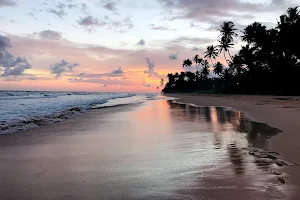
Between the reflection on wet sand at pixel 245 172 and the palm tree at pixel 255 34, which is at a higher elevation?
the palm tree at pixel 255 34

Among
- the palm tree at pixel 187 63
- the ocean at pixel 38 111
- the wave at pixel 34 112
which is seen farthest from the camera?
the palm tree at pixel 187 63

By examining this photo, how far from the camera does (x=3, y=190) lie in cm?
396

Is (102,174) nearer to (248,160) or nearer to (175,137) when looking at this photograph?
(248,160)

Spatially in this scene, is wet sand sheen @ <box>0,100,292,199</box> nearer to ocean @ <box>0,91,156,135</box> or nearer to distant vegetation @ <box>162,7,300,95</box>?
ocean @ <box>0,91,156,135</box>

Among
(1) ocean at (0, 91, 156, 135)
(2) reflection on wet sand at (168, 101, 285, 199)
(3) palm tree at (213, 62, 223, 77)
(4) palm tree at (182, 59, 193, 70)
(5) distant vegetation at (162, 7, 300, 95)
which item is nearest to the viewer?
(2) reflection on wet sand at (168, 101, 285, 199)

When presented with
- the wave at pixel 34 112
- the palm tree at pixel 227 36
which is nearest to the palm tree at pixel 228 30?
the palm tree at pixel 227 36

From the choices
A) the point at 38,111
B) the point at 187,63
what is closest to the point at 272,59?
the point at 38,111

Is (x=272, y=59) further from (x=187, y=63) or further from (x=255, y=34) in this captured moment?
(x=187, y=63)

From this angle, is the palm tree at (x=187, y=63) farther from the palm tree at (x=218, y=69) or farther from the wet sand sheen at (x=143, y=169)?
the wet sand sheen at (x=143, y=169)

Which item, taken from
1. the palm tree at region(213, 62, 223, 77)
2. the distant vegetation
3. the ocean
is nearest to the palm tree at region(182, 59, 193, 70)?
the palm tree at region(213, 62, 223, 77)

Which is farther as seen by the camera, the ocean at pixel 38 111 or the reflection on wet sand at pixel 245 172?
the ocean at pixel 38 111

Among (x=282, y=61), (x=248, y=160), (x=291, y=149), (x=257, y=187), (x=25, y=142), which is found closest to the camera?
(x=257, y=187)

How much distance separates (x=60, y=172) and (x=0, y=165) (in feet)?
4.90

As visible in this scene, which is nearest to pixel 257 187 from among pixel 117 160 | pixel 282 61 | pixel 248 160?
pixel 248 160
